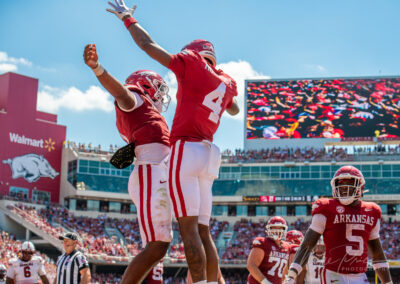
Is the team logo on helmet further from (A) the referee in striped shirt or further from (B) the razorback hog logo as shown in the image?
(B) the razorback hog logo

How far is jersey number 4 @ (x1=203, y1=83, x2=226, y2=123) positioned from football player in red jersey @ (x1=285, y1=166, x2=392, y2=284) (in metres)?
1.48

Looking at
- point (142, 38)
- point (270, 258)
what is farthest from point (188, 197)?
point (270, 258)

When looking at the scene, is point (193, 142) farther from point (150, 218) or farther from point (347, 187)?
point (347, 187)

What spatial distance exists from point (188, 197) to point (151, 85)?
159cm

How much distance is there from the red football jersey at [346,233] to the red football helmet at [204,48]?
188cm

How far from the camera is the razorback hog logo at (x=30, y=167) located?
162ft

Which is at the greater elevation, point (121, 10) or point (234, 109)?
point (121, 10)

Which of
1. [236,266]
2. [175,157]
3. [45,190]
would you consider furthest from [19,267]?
[45,190]

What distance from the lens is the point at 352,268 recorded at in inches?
242

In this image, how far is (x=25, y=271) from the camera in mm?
10781

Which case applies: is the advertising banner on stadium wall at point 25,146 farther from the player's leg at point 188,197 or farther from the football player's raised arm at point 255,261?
the player's leg at point 188,197

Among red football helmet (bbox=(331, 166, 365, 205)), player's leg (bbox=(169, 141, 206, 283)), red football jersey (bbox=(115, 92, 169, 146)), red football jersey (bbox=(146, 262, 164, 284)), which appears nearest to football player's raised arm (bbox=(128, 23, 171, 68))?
player's leg (bbox=(169, 141, 206, 283))

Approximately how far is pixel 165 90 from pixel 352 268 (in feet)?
8.65

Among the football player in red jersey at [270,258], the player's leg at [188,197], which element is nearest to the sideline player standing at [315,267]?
the football player in red jersey at [270,258]
